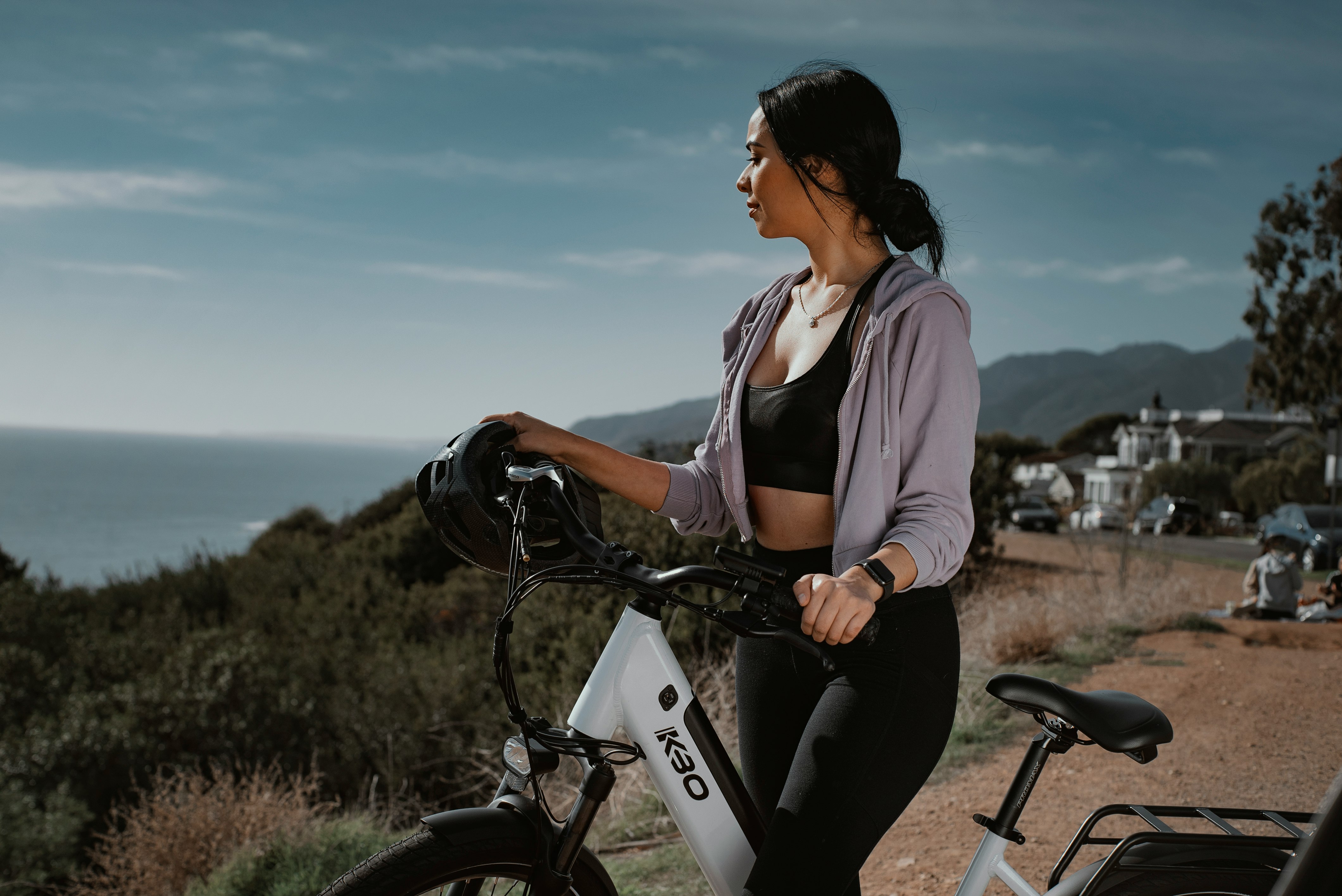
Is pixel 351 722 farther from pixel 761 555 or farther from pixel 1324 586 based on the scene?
pixel 1324 586

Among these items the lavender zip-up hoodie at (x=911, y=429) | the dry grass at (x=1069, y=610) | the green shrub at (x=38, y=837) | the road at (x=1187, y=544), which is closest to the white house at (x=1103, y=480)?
the road at (x=1187, y=544)

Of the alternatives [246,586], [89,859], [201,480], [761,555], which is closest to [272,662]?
[89,859]

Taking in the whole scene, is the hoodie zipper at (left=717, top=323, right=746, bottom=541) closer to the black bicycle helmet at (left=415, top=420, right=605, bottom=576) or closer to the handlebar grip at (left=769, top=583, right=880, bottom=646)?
the black bicycle helmet at (left=415, top=420, right=605, bottom=576)

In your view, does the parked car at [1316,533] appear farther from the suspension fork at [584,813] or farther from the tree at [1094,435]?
the tree at [1094,435]

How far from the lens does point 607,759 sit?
1529mm

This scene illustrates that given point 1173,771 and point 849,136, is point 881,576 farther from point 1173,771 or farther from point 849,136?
point 1173,771

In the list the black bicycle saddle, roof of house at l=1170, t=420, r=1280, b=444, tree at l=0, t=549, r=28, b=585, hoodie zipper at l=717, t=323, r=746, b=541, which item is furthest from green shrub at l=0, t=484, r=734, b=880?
roof of house at l=1170, t=420, r=1280, b=444

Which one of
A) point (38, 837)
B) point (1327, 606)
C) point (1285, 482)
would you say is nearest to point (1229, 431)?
point (1285, 482)

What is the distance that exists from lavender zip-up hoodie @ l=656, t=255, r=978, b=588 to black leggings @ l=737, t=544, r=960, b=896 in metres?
0.10

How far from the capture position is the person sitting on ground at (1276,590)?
10.5 meters

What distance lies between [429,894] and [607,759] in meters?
0.33

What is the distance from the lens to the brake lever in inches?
53.9

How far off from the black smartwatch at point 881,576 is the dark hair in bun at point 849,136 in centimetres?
73

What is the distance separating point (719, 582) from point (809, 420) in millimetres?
513
